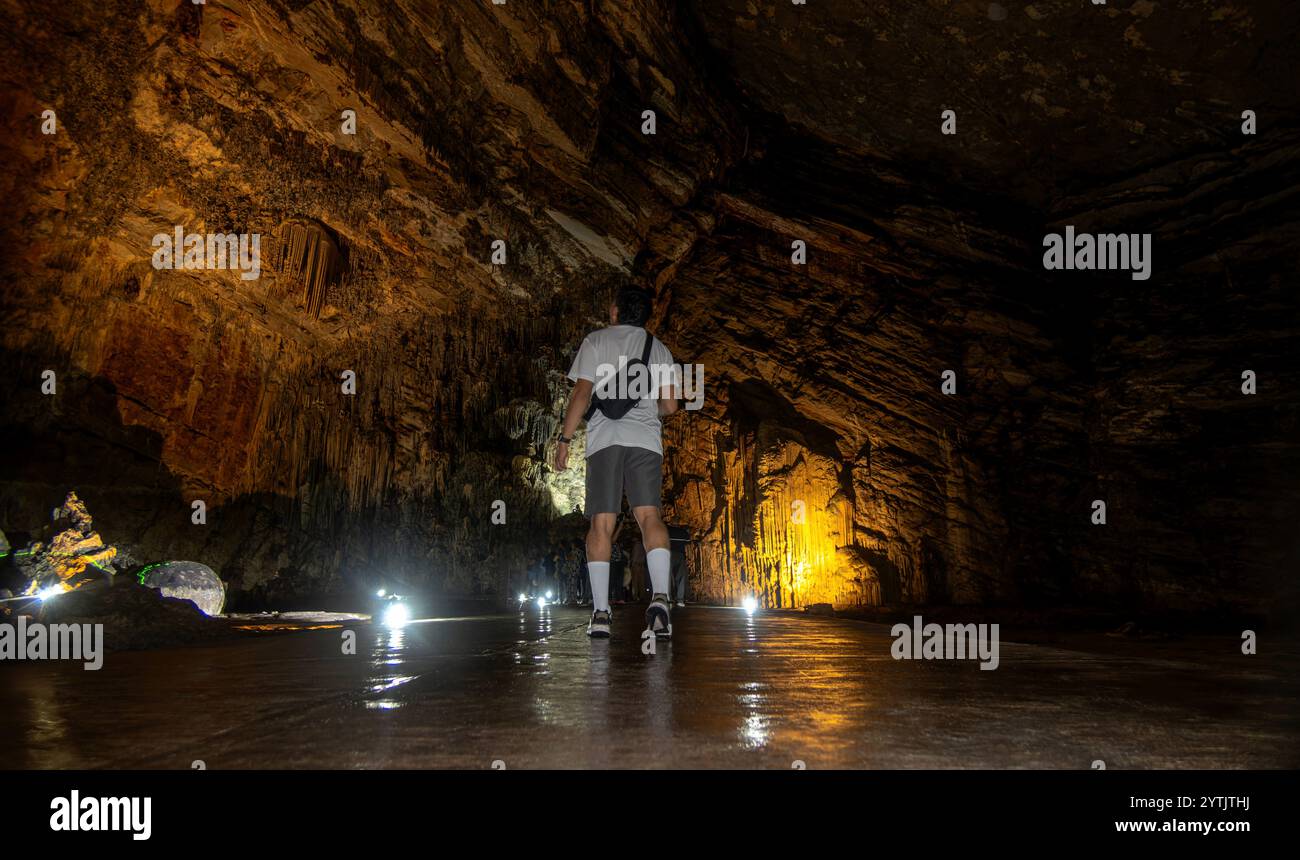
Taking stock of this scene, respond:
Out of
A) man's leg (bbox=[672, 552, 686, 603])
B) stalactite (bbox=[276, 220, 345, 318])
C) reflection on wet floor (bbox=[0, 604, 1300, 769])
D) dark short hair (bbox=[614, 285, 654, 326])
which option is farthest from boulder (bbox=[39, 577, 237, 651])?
stalactite (bbox=[276, 220, 345, 318])

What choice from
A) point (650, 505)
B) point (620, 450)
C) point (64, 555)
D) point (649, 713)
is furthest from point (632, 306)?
point (64, 555)

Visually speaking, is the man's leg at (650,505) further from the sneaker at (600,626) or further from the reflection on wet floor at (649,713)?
the reflection on wet floor at (649,713)

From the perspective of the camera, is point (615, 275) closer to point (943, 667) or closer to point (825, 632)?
point (825, 632)

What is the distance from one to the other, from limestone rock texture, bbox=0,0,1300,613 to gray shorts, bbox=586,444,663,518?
18.8 feet

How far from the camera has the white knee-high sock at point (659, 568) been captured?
3158 mm

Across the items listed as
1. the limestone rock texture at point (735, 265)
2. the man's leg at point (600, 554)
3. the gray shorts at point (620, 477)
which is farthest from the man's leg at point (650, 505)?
the limestone rock texture at point (735, 265)

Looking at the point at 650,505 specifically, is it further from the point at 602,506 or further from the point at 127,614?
the point at 127,614

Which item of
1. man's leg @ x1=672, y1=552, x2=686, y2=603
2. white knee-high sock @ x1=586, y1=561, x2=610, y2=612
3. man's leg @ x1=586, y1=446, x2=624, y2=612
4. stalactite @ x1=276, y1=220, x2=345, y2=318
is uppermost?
stalactite @ x1=276, y1=220, x2=345, y2=318

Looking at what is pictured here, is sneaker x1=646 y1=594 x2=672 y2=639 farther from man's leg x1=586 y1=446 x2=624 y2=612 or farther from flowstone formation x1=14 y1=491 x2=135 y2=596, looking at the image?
flowstone formation x1=14 y1=491 x2=135 y2=596

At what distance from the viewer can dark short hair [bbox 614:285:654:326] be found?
3.48 meters

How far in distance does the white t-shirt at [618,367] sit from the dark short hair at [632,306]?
0.07 metres

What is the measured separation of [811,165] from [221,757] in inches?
473

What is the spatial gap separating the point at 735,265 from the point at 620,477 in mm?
9081

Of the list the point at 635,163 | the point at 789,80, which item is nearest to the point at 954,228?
the point at 789,80
